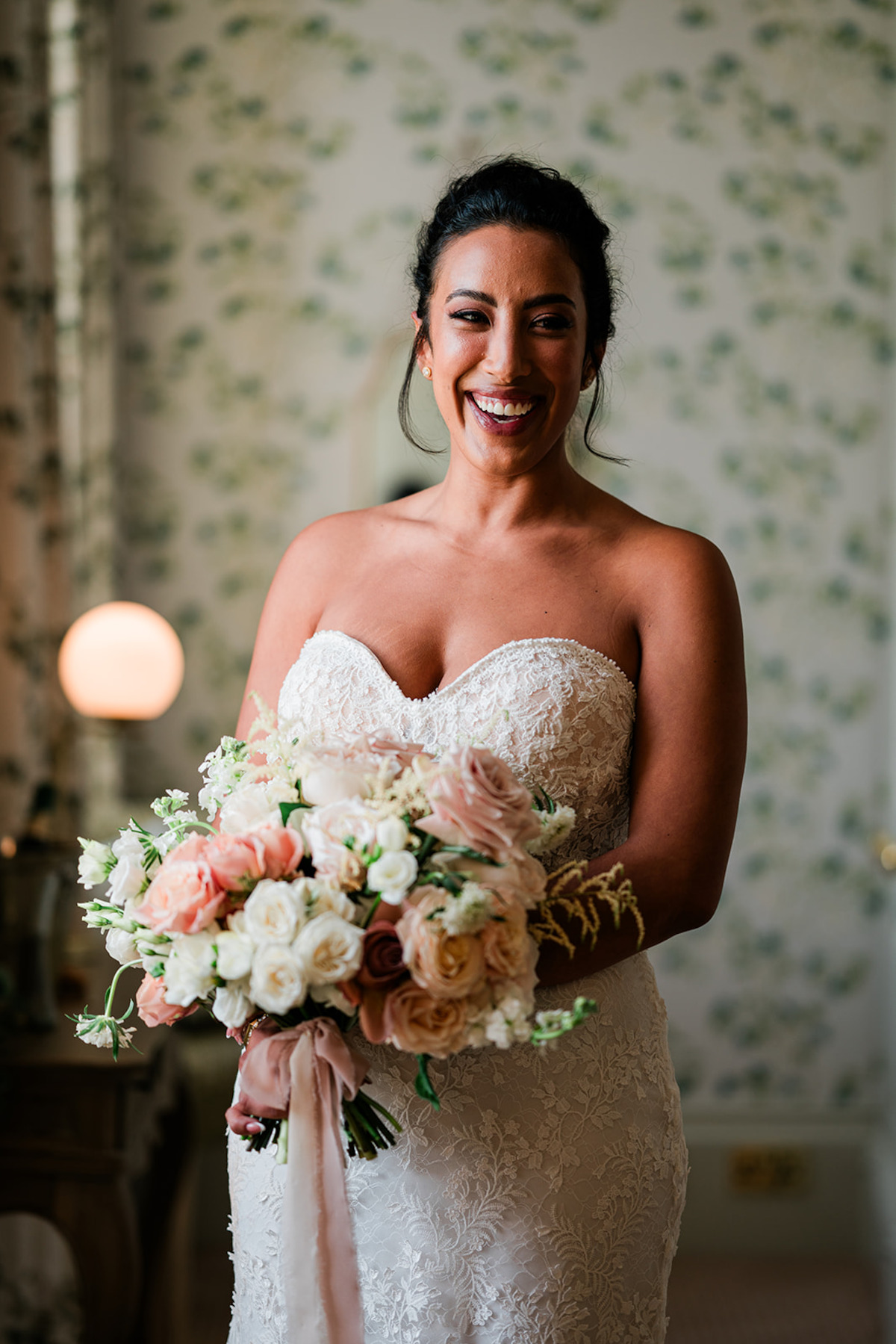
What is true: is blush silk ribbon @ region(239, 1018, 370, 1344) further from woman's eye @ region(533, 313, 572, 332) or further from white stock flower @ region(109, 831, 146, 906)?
woman's eye @ region(533, 313, 572, 332)

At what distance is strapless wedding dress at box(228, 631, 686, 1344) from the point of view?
4.30 ft

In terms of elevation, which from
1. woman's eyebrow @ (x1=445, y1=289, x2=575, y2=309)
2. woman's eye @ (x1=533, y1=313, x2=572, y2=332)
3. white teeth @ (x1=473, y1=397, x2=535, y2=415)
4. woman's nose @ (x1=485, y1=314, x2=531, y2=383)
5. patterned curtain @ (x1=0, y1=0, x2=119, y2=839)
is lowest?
white teeth @ (x1=473, y1=397, x2=535, y2=415)

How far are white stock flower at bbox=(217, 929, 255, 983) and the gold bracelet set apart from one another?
284mm

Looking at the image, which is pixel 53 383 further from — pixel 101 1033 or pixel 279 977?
pixel 279 977

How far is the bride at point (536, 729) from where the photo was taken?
132cm

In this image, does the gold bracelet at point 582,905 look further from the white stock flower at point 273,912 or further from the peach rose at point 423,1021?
the white stock flower at point 273,912

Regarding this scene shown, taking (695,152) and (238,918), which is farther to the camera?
(695,152)

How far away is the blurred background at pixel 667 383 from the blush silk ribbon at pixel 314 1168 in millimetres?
2040

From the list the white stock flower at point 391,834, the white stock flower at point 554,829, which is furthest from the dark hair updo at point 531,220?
the white stock flower at point 391,834

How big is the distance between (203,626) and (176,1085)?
1311 mm

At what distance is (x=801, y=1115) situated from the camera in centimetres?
339

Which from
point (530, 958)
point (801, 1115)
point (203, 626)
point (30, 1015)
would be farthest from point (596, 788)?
point (801, 1115)

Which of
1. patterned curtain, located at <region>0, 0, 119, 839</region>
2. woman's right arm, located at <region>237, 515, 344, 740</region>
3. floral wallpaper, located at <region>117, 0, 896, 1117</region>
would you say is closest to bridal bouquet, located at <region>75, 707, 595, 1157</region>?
woman's right arm, located at <region>237, 515, 344, 740</region>

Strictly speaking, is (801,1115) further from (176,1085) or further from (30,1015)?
(30,1015)
